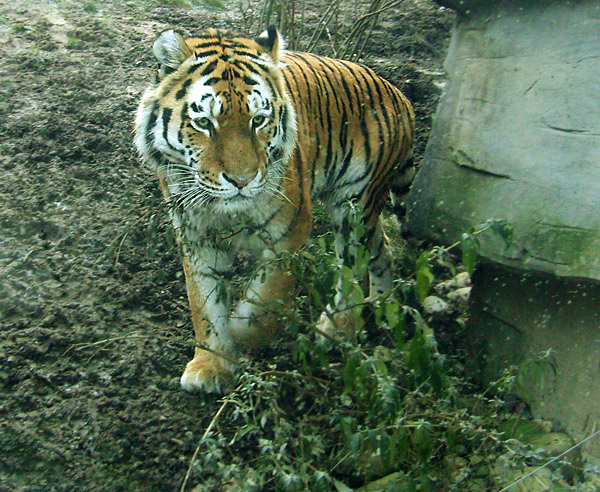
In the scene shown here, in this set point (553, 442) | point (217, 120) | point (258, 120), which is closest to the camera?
point (217, 120)

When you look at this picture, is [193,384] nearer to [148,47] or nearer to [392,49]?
[148,47]

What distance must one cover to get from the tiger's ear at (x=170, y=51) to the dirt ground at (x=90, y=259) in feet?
2.00

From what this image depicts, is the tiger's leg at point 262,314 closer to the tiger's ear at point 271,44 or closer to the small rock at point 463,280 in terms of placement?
the tiger's ear at point 271,44

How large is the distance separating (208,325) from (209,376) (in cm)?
24

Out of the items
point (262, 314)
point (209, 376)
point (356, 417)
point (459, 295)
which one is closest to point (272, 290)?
point (262, 314)

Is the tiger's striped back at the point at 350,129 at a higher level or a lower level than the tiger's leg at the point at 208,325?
higher

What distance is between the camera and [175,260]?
414 cm

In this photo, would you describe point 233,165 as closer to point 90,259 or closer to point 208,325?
point 208,325

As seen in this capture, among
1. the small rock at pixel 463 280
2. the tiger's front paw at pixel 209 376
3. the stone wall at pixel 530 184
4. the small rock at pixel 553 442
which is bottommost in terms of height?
the small rock at pixel 553 442

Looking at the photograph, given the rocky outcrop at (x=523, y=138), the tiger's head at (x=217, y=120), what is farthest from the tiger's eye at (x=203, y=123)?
the rocky outcrop at (x=523, y=138)

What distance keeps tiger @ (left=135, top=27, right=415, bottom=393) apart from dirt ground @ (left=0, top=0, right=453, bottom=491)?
0.67 ft

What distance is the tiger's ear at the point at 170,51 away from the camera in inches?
119

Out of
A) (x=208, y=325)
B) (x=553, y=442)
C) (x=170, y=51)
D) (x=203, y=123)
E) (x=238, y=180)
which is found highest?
(x=170, y=51)

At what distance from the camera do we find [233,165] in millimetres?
2928
